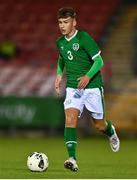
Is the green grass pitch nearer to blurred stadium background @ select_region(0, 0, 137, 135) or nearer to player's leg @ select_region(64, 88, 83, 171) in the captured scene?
player's leg @ select_region(64, 88, 83, 171)

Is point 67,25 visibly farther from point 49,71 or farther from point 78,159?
point 49,71

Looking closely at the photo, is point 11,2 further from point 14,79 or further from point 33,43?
point 14,79

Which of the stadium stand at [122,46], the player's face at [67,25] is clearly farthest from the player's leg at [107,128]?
the stadium stand at [122,46]

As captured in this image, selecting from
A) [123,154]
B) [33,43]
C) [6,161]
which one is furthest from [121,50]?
[6,161]

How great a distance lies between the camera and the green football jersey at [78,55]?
9.98 m

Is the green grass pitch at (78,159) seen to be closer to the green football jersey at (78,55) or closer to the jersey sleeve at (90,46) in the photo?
the green football jersey at (78,55)

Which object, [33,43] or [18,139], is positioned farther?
[33,43]

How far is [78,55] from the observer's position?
1008 centimetres

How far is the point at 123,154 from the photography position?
14312 mm

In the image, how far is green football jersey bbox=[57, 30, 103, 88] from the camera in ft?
32.8

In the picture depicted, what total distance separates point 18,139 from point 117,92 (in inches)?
109

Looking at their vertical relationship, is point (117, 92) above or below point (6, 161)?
below

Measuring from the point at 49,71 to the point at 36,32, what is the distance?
2527 millimetres

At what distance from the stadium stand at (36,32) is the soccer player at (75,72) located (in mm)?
11001
